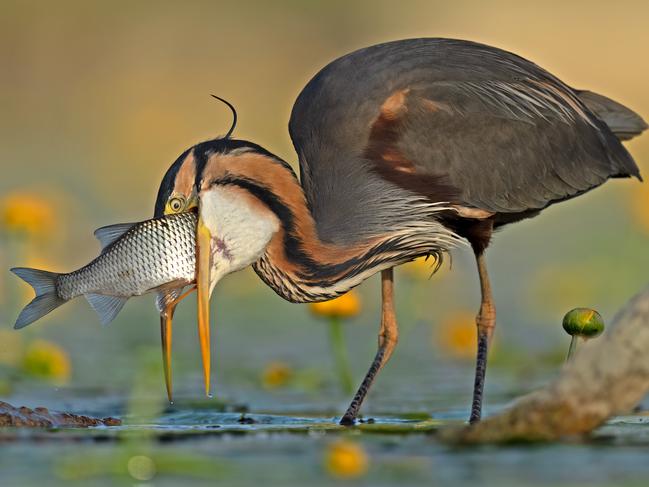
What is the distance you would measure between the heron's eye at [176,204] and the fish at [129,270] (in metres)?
0.10

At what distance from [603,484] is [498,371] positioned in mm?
4328

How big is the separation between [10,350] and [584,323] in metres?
2.96

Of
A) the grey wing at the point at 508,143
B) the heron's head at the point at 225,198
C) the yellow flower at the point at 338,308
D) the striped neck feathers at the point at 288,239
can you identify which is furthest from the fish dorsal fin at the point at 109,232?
the yellow flower at the point at 338,308

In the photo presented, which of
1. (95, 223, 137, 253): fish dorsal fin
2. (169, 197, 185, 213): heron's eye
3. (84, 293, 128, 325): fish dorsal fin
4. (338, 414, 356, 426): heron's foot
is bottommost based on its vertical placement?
(338, 414, 356, 426): heron's foot

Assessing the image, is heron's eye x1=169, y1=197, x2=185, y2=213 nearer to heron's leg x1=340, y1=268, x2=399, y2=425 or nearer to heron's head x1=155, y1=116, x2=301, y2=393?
heron's head x1=155, y1=116, x2=301, y2=393

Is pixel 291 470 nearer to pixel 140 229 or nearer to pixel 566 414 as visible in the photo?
pixel 566 414

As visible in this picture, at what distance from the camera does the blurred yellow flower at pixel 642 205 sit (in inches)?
369

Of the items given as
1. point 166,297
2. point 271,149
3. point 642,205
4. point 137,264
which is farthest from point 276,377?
point 271,149

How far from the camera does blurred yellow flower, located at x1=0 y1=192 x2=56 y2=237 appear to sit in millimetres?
7304

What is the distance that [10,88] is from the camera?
15.3 m

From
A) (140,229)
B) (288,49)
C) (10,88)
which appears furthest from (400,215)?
(288,49)

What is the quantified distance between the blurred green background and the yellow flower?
0.44 meters

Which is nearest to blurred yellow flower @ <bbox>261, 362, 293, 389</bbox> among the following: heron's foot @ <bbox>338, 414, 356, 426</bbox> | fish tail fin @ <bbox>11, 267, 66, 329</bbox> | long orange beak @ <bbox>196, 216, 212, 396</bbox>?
heron's foot @ <bbox>338, 414, 356, 426</bbox>

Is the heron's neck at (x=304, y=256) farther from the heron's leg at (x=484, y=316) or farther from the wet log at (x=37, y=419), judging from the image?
the wet log at (x=37, y=419)
